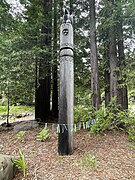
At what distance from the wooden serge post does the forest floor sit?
0.88 feet

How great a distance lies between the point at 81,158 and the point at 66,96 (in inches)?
49.4

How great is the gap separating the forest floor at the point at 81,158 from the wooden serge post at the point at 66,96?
0.88 feet

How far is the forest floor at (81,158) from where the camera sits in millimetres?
2631

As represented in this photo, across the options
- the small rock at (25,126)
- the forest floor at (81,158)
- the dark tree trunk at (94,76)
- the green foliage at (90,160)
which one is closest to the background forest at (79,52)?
the dark tree trunk at (94,76)

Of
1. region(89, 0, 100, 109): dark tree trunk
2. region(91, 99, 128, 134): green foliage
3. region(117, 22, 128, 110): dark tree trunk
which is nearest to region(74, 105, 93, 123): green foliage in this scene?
region(89, 0, 100, 109): dark tree trunk

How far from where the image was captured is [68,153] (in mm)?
3336

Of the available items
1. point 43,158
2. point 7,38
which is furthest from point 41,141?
point 7,38

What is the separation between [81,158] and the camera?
3.16 m

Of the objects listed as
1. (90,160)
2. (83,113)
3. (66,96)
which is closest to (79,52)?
(83,113)

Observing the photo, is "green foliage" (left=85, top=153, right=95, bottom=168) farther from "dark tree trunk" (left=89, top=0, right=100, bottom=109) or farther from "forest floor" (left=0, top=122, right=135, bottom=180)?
"dark tree trunk" (left=89, top=0, right=100, bottom=109)

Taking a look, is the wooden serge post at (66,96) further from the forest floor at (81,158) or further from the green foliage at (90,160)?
→ the green foliage at (90,160)

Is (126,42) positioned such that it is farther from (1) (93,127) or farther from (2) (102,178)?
(2) (102,178)

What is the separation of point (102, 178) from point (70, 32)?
9.36ft

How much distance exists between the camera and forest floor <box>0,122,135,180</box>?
2631 millimetres
